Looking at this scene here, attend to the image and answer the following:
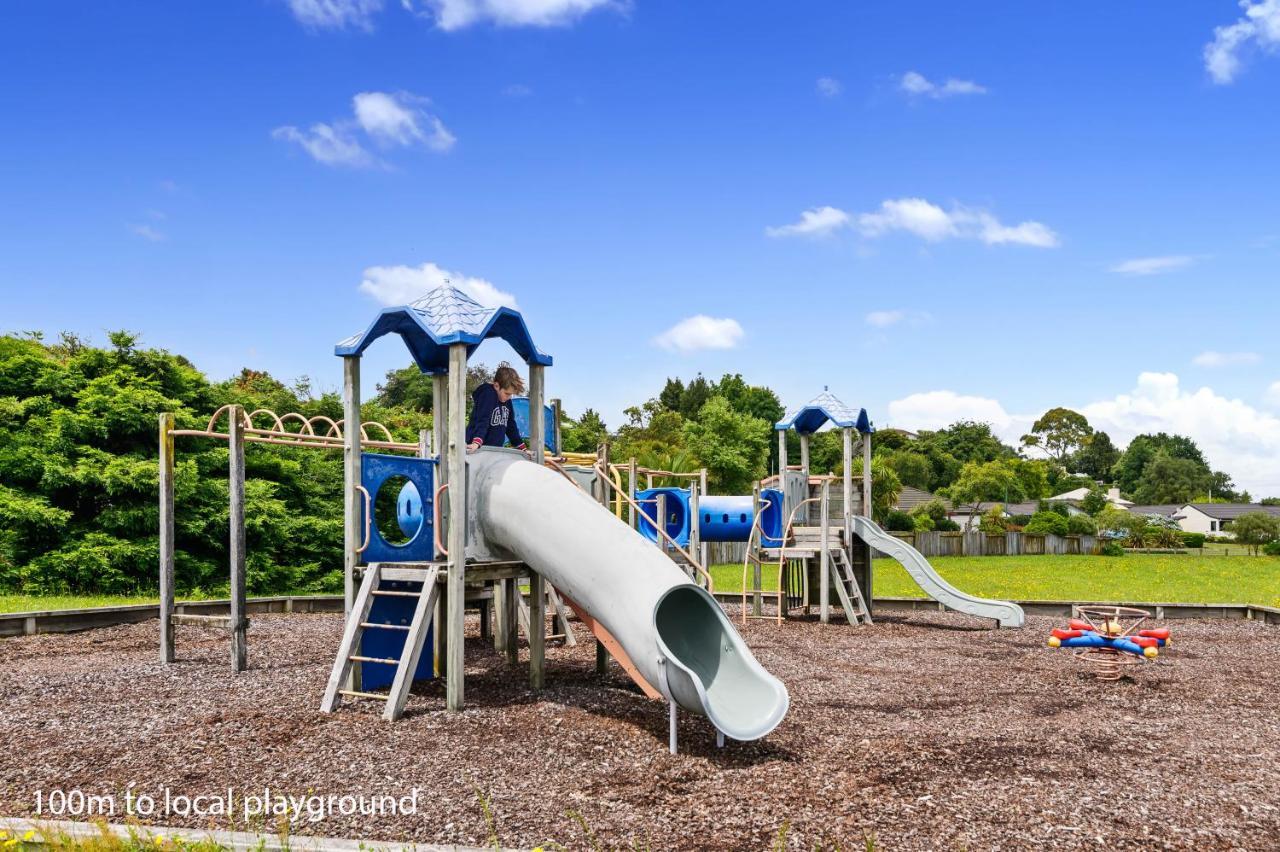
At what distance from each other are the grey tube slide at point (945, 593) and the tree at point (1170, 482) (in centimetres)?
10032

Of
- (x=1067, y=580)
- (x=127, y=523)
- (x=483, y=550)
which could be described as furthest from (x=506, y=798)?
(x=1067, y=580)

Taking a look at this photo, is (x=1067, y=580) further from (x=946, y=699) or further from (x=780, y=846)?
(x=780, y=846)

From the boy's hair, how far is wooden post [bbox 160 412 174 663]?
3855mm

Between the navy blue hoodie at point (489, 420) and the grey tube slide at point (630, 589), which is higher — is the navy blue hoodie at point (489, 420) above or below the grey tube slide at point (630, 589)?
above

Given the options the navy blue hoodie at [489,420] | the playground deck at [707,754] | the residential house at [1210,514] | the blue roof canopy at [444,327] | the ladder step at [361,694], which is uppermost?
the blue roof canopy at [444,327]

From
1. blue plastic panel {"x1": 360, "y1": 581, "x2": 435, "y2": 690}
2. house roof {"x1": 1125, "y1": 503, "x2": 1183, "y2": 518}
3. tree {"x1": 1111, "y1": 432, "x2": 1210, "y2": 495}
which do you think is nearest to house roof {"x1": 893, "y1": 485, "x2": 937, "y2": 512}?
house roof {"x1": 1125, "y1": 503, "x2": 1183, "y2": 518}

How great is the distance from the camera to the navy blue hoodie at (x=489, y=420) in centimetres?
841

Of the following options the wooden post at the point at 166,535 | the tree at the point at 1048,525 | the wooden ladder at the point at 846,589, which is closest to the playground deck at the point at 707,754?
the wooden post at the point at 166,535

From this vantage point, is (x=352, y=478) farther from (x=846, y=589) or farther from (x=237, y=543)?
(x=846, y=589)

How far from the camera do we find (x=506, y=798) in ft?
17.2

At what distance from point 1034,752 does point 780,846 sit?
287cm

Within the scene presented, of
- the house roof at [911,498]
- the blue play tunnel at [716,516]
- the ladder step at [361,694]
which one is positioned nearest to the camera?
the ladder step at [361,694]

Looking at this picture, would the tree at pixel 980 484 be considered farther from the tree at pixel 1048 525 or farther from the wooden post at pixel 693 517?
the wooden post at pixel 693 517

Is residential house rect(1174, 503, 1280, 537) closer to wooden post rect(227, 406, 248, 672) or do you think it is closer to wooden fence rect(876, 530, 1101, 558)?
wooden fence rect(876, 530, 1101, 558)
